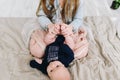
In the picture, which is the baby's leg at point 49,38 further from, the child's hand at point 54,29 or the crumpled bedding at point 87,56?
the crumpled bedding at point 87,56

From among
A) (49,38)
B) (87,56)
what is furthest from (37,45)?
(87,56)

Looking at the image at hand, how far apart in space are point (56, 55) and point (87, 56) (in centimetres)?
20

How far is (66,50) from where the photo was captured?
1.15 meters

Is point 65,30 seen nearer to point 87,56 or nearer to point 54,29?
point 54,29

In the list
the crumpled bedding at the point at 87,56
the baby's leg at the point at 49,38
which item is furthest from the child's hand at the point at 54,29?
the crumpled bedding at the point at 87,56

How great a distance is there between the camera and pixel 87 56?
1.25 metres

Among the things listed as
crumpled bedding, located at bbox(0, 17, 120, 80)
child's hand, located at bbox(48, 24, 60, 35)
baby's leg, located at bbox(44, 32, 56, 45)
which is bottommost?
crumpled bedding, located at bbox(0, 17, 120, 80)

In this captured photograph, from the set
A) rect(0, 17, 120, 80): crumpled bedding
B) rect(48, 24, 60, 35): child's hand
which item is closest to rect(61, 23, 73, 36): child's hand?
rect(48, 24, 60, 35): child's hand

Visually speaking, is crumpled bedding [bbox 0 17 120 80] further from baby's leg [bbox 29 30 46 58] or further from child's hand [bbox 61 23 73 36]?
child's hand [bbox 61 23 73 36]

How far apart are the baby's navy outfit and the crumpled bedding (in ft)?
0.10

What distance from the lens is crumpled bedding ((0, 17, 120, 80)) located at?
112 centimetres

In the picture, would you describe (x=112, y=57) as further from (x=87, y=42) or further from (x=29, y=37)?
(x=29, y=37)

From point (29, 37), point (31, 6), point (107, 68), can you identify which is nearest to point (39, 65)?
point (29, 37)

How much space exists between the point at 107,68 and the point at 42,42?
355mm
